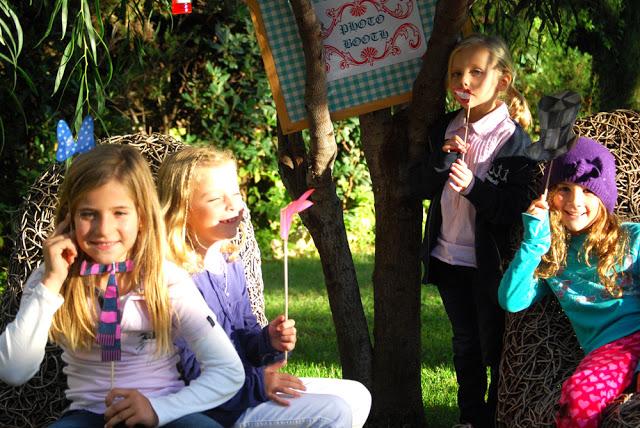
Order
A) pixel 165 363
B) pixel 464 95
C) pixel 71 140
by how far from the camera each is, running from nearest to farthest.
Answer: pixel 165 363
pixel 71 140
pixel 464 95

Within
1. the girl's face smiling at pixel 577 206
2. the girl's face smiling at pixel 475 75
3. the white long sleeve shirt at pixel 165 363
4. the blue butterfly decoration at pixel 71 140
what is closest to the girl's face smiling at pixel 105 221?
the white long sleeve shirt at pixel 165 363

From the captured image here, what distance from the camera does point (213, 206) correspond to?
278 centimetres

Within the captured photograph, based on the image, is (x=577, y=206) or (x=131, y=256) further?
(x=577, y=206)

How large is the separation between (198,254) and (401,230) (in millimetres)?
925

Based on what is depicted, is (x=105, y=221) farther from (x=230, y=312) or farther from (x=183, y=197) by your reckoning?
(x=230, y=312)

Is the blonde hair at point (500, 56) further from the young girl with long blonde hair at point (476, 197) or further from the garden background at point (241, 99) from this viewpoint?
the garden background at point (241, 99)

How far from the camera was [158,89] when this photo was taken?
7.26 m

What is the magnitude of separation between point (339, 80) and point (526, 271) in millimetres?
956

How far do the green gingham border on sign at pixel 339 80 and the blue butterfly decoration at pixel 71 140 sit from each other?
2.51ft

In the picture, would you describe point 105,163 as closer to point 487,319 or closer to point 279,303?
point 487,319

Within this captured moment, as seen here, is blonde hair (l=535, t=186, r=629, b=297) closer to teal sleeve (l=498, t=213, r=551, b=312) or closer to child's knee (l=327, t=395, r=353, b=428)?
teal sleeve (l=498, t=213, r=551, b=312)

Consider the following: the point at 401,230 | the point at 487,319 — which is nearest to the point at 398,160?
the point at 401,230

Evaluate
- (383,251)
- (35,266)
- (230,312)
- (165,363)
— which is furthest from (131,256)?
(383,251)

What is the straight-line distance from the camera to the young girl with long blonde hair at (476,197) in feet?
10.3
